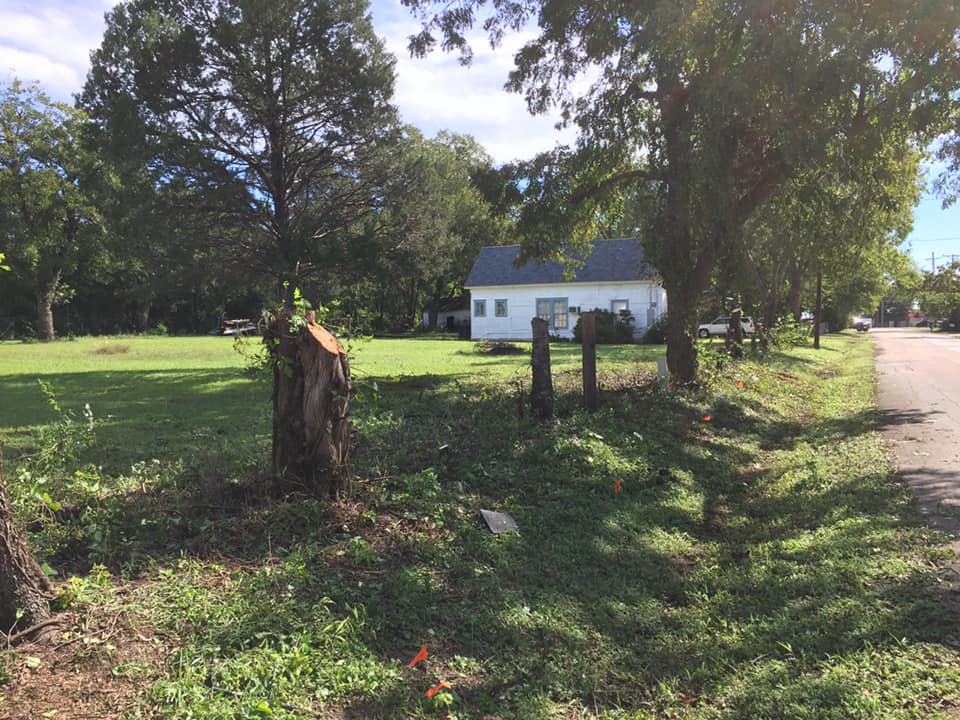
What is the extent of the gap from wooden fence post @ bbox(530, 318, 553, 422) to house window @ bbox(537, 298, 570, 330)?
1085 inches

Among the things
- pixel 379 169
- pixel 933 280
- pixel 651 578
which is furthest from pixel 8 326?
pixel 933 280

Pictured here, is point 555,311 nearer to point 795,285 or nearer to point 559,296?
point 559,296

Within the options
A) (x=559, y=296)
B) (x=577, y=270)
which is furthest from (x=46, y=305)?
(x=577, y=270)

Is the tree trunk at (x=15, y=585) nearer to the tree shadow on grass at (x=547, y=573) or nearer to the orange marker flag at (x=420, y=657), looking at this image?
the tree shadow on grass at (x=547, y=573)

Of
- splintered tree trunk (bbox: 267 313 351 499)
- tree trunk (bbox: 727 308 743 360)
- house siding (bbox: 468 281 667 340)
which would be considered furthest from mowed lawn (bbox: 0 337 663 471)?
house siding (bbox: 468 281 667 340)

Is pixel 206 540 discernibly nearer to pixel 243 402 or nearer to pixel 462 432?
pixel 462 432

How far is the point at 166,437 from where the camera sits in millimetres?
7434

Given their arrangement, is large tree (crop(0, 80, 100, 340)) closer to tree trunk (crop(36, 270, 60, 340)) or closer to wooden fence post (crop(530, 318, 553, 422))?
tree trunk (crop(36, 270, 60, 340))

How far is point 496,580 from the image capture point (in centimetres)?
420

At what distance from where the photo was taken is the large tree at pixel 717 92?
8266 mm

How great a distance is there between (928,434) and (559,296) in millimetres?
26918

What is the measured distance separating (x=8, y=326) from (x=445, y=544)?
53.1 meters

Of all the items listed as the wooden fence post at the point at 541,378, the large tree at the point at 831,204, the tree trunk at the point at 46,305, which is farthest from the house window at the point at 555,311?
the tree trunk at the point at 46,305

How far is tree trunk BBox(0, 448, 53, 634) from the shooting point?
2.81 m
